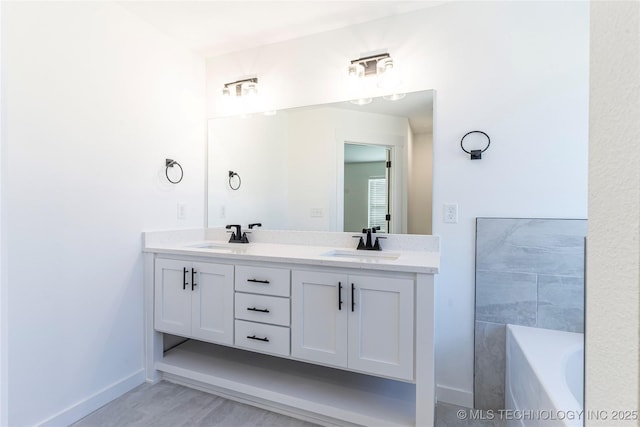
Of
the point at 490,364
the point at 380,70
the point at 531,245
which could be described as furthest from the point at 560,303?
the point at 380,70

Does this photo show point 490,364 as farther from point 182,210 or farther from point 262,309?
point 182,210

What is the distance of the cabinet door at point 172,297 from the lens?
1992 mm

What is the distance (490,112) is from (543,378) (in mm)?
1419

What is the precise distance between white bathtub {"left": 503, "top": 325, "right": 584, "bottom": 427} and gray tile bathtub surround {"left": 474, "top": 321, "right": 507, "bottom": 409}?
5 centimetres

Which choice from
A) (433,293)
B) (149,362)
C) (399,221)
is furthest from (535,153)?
(149,362)

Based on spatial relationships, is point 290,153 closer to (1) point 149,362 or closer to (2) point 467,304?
(2) point 467,304

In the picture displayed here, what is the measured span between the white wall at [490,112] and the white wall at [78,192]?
1.57m

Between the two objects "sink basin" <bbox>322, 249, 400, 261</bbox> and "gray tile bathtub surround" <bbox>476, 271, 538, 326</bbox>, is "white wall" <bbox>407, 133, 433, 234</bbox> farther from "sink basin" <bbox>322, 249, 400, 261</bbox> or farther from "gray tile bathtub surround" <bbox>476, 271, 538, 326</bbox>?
"gray tile bathtub surround" <bbox>476, 271, 538, 326</bbox>

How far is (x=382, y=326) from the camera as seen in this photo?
5.04 ft

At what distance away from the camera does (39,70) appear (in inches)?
60.9

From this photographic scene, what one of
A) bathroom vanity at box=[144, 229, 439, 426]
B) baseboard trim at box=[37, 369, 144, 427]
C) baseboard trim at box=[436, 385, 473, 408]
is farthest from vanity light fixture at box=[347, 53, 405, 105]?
baseboard trim at box=[37, 369, 144, 427]

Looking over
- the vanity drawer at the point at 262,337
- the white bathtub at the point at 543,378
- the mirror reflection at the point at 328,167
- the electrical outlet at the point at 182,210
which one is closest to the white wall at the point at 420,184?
the mirror reflection at the point at 328,167

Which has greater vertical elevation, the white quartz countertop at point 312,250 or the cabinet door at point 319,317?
the white quartz countertop at point 312,250

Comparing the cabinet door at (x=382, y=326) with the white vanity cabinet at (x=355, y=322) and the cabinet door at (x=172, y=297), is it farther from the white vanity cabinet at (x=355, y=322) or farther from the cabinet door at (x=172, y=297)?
the cabinet door at (x=172, y=297)
